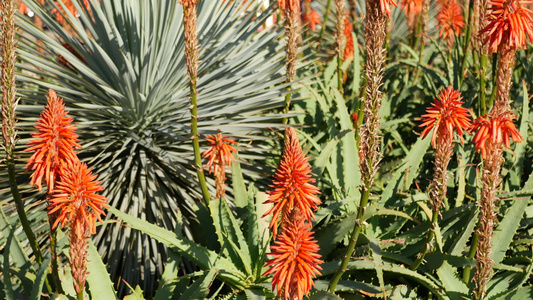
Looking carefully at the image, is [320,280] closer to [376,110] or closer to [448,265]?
[448,265]

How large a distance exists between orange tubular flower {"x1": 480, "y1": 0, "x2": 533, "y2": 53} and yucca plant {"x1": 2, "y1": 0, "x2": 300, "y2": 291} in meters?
1.56

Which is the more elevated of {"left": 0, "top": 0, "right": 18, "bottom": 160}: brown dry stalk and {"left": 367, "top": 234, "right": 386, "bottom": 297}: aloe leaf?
{"left": 0, "top": 0, "right": 18, "bottom": 160}: brown dry stalk

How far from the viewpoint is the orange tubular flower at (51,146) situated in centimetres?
187

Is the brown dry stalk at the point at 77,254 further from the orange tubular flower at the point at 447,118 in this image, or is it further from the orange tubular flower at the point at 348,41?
the orange tubular flower at the point at 348,41

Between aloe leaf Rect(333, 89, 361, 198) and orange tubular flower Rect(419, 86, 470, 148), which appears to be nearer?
orange tubular flower Rect(419, 86, 470, 148)

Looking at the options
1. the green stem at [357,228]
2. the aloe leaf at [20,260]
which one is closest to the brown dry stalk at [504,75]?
the green stem at [357,228]

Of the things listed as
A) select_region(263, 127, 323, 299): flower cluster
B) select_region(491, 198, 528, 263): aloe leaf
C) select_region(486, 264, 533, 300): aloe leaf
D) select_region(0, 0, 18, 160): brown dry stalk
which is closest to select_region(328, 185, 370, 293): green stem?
select_region(263, 127, 323, 299): flower cluster

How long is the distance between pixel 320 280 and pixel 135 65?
1.87 meters

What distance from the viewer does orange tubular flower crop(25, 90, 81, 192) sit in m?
1.87

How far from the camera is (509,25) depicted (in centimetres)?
202

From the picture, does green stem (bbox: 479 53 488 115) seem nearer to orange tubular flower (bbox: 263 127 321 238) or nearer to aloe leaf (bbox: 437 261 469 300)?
aloe leaf (bbox: 437 261 469 300)

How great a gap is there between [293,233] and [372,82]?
574mm

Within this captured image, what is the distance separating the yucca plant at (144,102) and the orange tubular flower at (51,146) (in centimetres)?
119

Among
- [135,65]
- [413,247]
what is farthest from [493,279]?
[135,65]
